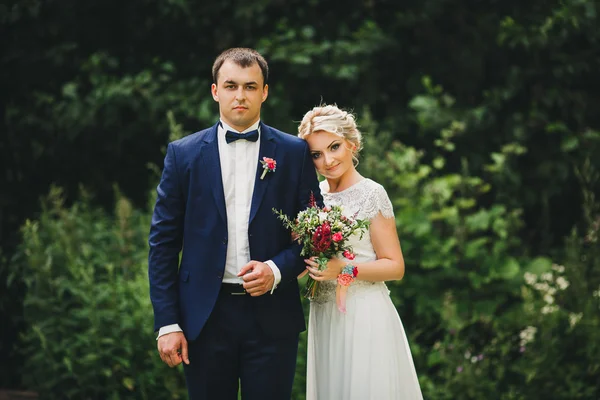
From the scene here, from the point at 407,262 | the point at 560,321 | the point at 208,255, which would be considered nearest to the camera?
the point at 208,255

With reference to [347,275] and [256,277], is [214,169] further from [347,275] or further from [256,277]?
[347,275]

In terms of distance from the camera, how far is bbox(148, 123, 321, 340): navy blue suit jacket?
2842mm

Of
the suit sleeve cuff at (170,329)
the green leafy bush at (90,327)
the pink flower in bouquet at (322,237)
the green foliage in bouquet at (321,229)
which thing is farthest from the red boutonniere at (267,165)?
the green leafy bush at (90,327)

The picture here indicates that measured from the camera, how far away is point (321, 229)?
2.79 m

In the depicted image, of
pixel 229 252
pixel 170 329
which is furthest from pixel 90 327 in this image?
pixel 229 252

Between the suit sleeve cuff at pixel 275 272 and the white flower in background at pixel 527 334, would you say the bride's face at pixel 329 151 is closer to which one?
the suit sleeve cuff at pixel 275 272

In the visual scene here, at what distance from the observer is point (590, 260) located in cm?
509

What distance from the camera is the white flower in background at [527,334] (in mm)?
5001

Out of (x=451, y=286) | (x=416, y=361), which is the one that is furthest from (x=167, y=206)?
(x=451, y=286)

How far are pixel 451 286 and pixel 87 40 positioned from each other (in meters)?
4.01

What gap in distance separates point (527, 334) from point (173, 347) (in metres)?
3.03

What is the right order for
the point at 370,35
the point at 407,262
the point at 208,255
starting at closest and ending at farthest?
the point at 208,255 → the point at 407,262 → the point at 370,35

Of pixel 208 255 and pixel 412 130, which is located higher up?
pixel 412 130

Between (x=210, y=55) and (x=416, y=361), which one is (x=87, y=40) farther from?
(x=416, y=361)
